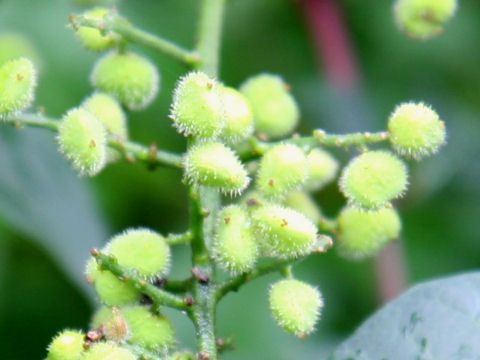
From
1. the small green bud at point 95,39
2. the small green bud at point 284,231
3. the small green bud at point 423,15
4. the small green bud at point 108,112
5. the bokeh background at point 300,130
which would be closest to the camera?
the small green bud at point 284,231

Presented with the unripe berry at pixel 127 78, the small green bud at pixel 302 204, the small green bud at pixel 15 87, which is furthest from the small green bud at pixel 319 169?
the small green bud at pixel 15 87

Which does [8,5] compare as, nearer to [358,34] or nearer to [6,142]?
[6,142]

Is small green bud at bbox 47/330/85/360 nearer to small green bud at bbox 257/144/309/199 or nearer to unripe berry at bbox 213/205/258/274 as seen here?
unripe berry at bbox 213/205/258/274

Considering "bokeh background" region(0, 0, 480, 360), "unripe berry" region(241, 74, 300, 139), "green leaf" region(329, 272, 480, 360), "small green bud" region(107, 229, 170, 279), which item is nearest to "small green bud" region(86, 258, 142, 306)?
"small green bud" region(107, 229, 170, 279)

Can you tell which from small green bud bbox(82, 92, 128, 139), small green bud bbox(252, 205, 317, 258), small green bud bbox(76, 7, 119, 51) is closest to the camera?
small green bud bbox(252, 205, 317, 258)

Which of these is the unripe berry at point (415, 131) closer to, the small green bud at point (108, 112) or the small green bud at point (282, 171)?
the small green bud at point (282, 171)

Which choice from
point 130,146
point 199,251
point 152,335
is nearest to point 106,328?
point 152,335

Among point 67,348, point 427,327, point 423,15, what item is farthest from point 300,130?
point 67,348
